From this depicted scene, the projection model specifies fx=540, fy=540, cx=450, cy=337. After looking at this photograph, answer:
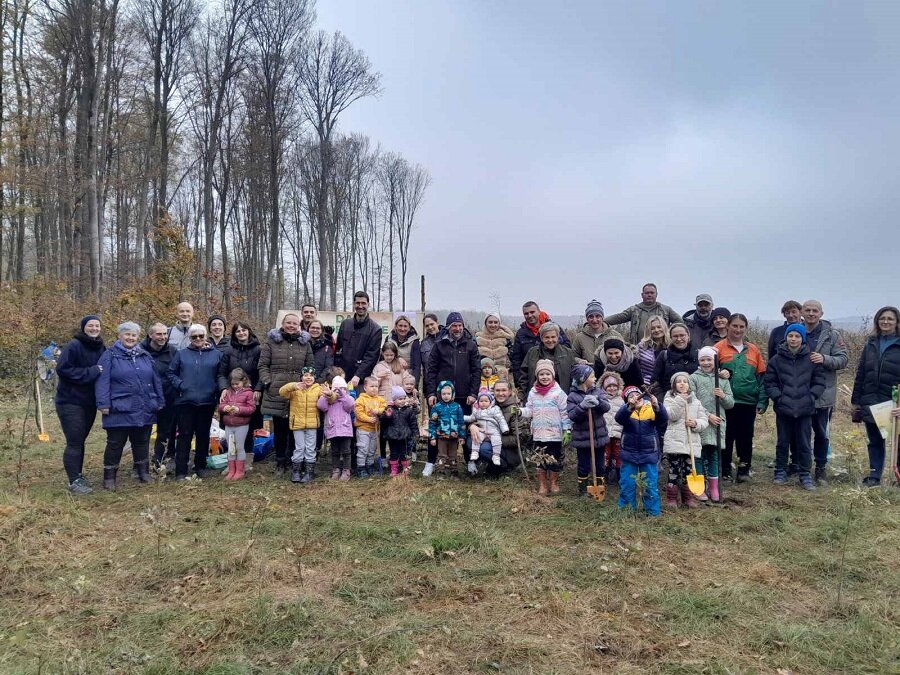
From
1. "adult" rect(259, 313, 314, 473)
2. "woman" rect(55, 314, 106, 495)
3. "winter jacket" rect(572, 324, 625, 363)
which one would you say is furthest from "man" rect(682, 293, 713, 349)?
"woman" rect(55, 314, 106, 495)

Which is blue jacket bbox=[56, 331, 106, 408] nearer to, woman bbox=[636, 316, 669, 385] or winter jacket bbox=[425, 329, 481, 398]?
winter jacket bbox=[425, 329, 481, 398]

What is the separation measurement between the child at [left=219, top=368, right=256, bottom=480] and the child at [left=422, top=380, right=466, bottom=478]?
7.86 feet

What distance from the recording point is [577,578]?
13.6 ft

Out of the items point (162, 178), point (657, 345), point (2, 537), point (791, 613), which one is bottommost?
point (791, 613)

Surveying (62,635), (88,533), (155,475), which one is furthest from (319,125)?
(62,635)

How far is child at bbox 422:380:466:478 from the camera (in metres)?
7.03

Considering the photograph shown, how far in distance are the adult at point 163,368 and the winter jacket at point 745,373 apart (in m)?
7.08

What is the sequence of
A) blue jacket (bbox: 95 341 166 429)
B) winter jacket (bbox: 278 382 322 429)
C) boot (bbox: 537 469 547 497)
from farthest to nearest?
winter jacket (bbox: 278 382 322 429)
boot (bbox: 537 469 547 497)
blue jacket (bbox: 95 341 166 429)

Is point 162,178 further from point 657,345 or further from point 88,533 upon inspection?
point 657,345

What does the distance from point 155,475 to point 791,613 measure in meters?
7.17

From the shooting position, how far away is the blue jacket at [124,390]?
6.21m

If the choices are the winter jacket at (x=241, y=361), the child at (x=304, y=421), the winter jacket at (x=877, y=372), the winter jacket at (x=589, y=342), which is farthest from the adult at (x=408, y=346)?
the winter jacket at (x=877, y=372)

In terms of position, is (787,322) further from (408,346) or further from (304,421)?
(304,421)

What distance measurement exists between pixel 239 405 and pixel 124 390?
1.31 m
